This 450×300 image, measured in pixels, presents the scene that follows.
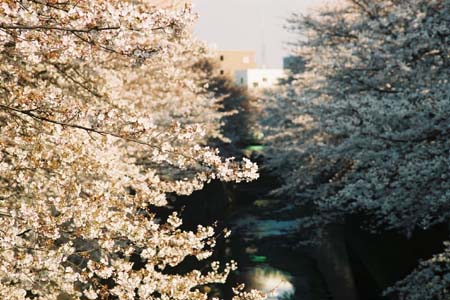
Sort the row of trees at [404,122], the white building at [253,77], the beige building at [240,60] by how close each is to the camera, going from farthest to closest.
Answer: the beige building at [240,60], the white building at [253,77], the row of trees at [404,122]

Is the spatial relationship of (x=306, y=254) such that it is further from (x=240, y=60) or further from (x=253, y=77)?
(x=240, y=60)

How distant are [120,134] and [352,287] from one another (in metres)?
16.8

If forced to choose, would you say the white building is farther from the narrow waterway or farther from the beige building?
the narrow waterway

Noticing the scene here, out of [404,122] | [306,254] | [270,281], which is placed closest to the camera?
[404,122]

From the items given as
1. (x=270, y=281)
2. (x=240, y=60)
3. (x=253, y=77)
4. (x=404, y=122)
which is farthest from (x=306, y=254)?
(x=240, y=60)

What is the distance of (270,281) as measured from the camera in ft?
74.1

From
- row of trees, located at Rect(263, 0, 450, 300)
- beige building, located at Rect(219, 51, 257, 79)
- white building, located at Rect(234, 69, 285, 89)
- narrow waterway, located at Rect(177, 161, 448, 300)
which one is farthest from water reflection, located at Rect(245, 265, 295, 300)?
beige building, located at Rect(219, 51, 257, 79)

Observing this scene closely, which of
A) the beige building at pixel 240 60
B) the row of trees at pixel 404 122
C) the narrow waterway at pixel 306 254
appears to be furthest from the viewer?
the beige building at pixel 240 60

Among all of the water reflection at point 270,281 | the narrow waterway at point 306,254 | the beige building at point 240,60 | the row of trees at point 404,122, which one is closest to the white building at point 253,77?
the beige building at point 240,60

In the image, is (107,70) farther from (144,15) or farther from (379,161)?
(144,15)

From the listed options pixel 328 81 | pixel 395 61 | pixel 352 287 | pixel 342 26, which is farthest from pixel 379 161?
pixel 342 26

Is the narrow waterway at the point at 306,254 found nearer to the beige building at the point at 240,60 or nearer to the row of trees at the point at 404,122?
the row of trees at the point at 404,122

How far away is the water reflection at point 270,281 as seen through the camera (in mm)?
21031

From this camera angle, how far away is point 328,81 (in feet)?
67.8
